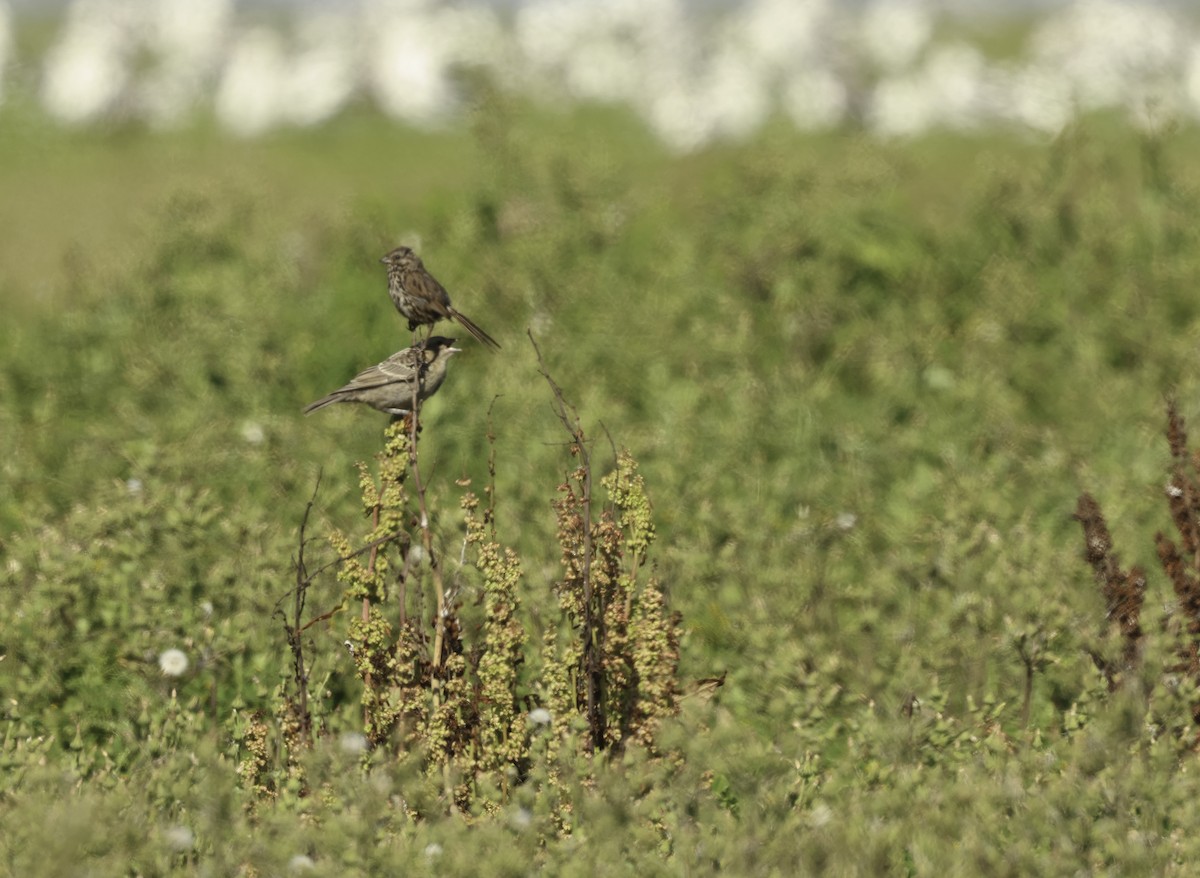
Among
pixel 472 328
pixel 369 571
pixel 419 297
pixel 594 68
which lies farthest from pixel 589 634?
pixel 594 68

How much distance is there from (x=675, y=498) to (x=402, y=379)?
2.55 m

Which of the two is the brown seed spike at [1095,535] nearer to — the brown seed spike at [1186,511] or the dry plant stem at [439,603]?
the brown seed spike at [1186,511]

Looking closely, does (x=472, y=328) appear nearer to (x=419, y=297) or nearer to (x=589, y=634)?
(x=419, y=297)

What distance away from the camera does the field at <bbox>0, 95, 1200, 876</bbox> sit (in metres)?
3.78

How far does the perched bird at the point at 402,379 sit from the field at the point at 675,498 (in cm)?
45

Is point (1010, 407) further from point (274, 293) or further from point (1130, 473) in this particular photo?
point (274, 293)

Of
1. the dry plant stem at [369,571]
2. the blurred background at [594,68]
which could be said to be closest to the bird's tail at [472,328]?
the dry plant stem at [369,571]

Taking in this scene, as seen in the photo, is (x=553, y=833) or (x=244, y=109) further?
(x=244, y=109)

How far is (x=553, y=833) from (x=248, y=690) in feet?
5.44

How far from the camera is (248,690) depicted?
5.37 m

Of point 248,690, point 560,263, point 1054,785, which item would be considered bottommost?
point 248,690

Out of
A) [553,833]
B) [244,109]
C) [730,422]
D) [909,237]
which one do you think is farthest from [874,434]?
[244,109]

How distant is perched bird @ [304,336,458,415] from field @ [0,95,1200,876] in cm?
45

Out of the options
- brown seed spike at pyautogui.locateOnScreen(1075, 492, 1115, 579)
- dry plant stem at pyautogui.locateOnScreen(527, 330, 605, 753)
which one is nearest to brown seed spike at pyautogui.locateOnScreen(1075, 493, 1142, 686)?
brown seed spike at pyautogui.locateOnScreen(1075, 492, 1115, 579)
